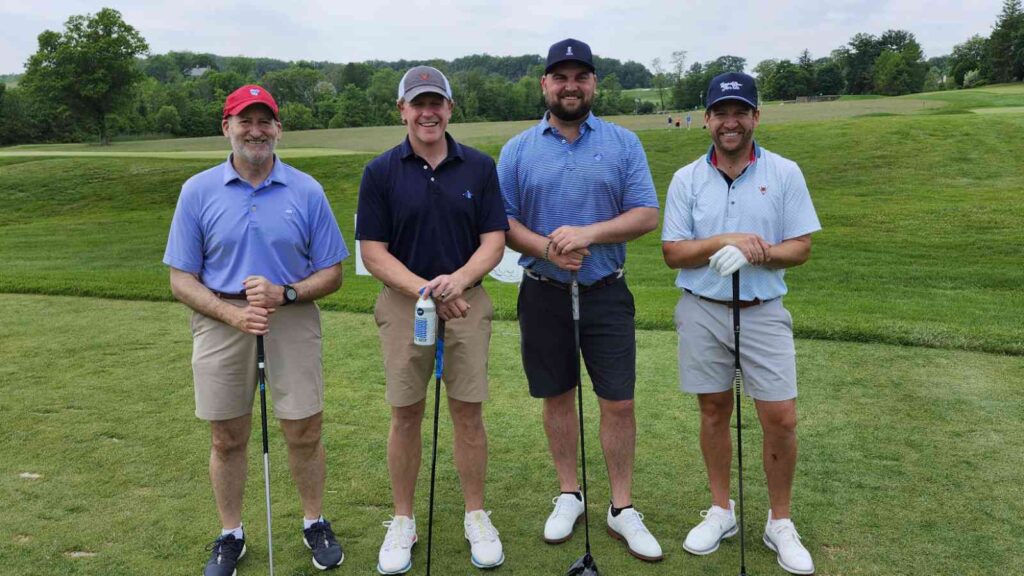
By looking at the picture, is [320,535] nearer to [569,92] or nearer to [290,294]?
[290,294]

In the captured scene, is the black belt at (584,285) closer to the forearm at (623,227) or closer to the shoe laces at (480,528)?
the forearm at (623,227)

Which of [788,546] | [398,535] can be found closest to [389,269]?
[398,535]

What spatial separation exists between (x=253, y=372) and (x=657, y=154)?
21.2m

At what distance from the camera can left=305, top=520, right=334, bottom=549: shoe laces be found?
11.0 feet

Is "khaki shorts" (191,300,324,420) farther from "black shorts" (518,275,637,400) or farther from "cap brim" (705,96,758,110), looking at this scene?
"cap brim" (705,96,758,110)

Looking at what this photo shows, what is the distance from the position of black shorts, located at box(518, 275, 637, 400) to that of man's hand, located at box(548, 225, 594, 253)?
0.34m

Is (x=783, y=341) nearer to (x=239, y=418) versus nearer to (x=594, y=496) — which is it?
(x=594, y=496)

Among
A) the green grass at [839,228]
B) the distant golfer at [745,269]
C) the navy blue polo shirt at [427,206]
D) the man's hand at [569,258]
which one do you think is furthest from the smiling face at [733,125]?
the green grass at [839,228]

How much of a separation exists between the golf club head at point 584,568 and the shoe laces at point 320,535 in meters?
1.06

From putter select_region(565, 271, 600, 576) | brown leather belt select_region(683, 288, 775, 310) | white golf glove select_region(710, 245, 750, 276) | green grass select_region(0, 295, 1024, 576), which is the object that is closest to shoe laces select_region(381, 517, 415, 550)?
green grass select_region(0, 295, 1024, 576)

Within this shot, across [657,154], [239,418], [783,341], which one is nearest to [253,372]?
[239,418]

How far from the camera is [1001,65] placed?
59.1m

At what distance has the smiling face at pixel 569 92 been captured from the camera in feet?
11.6

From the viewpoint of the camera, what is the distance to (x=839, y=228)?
13.6 meters
